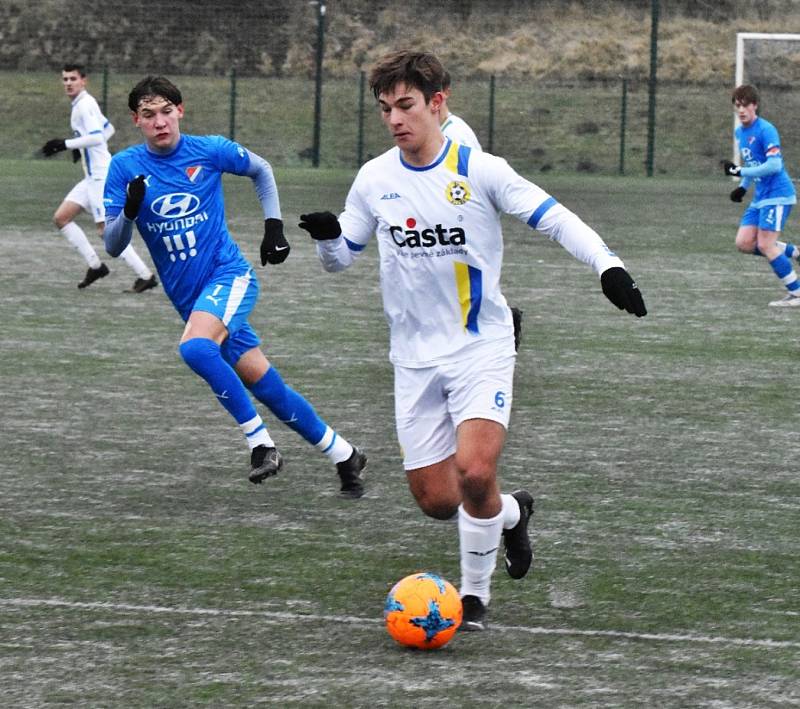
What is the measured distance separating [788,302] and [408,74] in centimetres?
905

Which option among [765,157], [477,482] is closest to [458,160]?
[477,482]

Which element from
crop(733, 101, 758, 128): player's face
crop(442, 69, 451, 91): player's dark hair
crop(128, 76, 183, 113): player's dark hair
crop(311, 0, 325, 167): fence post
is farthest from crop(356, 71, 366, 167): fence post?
crop(442, 69, 451, 91): player's dark hair

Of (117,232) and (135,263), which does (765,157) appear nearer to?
(135,263)

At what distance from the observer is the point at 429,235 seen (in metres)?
5.44

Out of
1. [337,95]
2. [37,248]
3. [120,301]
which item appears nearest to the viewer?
[120,301]

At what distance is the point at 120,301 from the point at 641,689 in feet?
31.8

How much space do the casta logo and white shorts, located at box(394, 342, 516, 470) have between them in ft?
1.21

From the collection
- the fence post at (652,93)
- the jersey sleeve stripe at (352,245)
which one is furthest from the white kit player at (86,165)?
the fence post at (652,93)

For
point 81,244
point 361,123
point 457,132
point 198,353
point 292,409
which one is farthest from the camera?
point 361,123

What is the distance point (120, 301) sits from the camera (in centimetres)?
1369

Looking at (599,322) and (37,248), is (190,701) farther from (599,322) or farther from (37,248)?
(37,248)

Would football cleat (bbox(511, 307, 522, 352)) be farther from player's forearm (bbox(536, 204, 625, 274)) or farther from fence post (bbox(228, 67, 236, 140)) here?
fence post (bbox(228, 67, 236, 140))

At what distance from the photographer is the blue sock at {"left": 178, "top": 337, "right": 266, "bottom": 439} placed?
705 centimetres

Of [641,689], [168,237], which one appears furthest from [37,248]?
[641,689]
